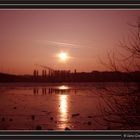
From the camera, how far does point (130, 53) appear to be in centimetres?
294

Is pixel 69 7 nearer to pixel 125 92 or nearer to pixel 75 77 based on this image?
pixel 75 77

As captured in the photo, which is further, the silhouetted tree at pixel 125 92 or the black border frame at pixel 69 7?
the silhouetted tree at pixel 125 92

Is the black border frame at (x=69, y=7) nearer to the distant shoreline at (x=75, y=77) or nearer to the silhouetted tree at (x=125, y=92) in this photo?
the silhouetted tree at (x=125, y=92)

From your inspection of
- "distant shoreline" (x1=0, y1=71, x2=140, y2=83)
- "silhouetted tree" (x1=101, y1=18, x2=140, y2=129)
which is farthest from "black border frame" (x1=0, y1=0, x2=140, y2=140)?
"distant shoreline" (x1=0, y1=71, x2=140, y2=83)

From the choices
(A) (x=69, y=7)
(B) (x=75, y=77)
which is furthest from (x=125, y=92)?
(A) (x=69, y=7)

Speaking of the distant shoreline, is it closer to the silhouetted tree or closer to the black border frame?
the silhouetted tree

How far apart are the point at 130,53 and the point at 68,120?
535 millimetres

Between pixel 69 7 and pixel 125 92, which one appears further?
pixel 125 92

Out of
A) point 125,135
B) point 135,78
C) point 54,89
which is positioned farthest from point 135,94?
point 54,89

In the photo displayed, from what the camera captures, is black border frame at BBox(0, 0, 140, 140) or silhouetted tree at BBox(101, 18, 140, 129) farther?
silhouetted tree at BBox(101, 18, 140, 129)

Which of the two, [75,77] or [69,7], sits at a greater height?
[69,7]

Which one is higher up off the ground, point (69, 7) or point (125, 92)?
point (69, 7)

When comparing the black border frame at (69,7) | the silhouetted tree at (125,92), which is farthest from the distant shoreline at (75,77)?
the black border frame at (69,7)

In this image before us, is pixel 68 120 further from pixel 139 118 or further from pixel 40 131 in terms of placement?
pixel 139 118
